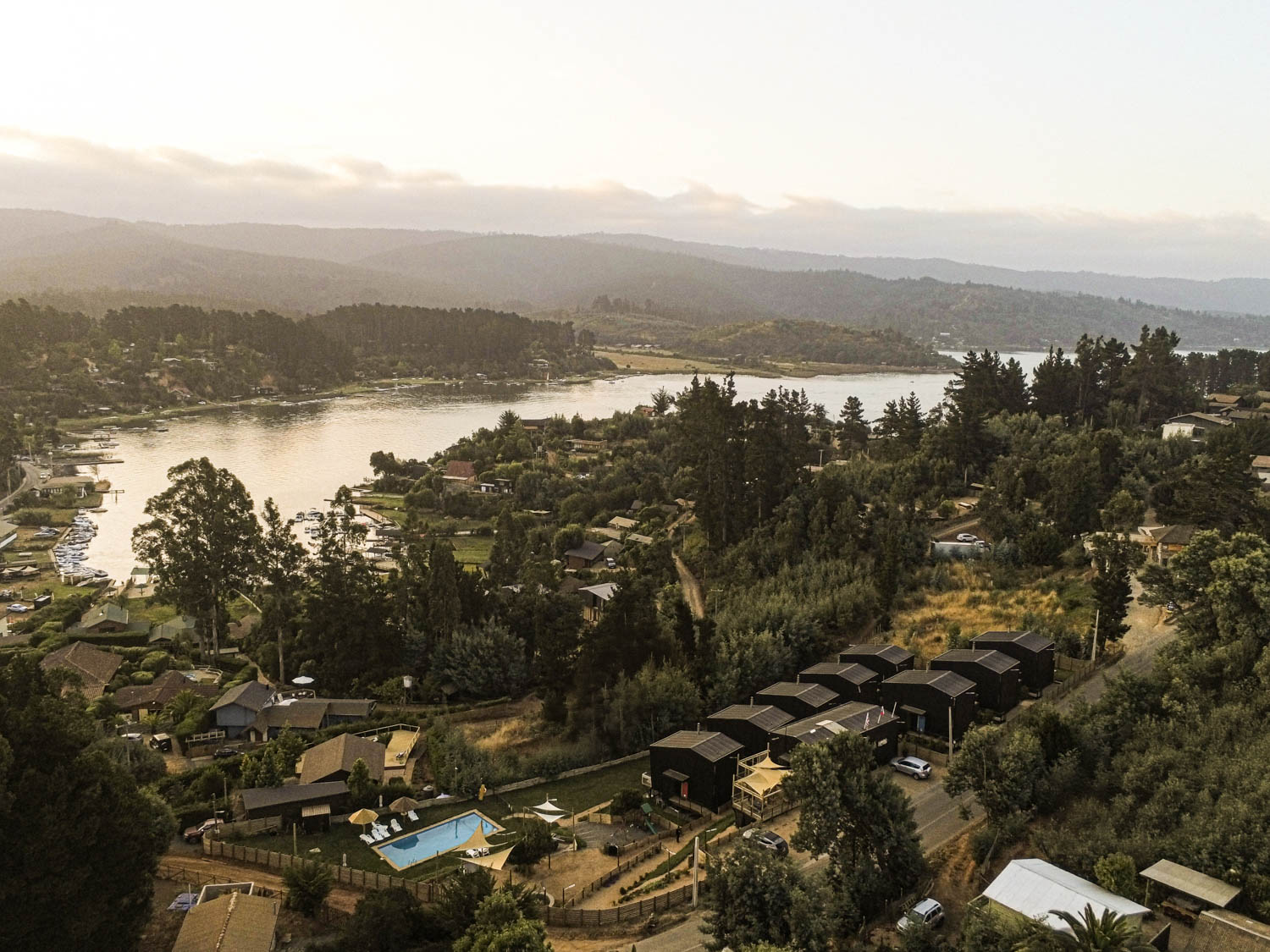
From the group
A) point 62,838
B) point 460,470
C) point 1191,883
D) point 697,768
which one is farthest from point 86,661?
point 460,470

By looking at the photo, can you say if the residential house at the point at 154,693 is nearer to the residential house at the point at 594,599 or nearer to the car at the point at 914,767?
the residential house at the point at 594,599

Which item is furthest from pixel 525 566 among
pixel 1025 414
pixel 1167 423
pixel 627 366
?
pixel 627 366

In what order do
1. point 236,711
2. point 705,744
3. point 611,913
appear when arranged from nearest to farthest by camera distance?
point 611,913 < point 705,744 < point 236,711

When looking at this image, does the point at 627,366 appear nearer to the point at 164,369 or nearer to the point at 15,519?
the point at 164,369

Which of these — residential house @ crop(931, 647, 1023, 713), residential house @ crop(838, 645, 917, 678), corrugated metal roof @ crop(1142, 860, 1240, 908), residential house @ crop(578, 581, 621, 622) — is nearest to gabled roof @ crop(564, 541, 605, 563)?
residential house @ crop(578, 581, 621, 622)

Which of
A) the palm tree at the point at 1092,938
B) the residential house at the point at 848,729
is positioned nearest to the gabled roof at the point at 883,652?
the residential house at the point at 848,729

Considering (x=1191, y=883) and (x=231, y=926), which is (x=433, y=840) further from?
(x=1191, y=883)
